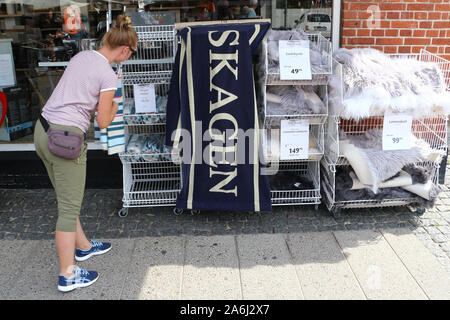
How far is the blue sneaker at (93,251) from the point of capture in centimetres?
348

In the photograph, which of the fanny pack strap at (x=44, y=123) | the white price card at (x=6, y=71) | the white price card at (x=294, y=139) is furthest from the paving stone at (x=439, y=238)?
the white price card at (x=6, y=71)

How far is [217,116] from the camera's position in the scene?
12.3 feet

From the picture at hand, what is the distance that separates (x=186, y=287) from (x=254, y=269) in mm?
556

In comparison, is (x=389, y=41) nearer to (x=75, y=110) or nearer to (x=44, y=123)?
(x=75, y=110)

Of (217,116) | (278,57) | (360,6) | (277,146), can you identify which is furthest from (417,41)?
(217,116)

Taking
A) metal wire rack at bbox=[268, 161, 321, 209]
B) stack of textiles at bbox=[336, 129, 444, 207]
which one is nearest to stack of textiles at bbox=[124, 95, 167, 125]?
metal wire rack at bbox=[268, 161, 321, 209]

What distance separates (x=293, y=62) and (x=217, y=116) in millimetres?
801

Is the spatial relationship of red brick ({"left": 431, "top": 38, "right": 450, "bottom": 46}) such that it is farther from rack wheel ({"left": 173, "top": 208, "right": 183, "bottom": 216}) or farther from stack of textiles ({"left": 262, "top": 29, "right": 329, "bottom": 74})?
rack wheel ({"left": 173, "top": 208, "right": 183, "bottom": 216})

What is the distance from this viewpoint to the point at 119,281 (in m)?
3.20

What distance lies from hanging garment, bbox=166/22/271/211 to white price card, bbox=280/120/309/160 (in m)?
0.26

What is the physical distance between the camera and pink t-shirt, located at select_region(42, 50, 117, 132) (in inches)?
111

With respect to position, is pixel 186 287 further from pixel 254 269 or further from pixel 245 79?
pixel 245 79

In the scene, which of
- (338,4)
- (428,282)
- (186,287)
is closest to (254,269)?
(186,287)

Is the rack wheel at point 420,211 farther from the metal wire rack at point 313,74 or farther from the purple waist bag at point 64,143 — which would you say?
the purple waist bag at point 64,143
